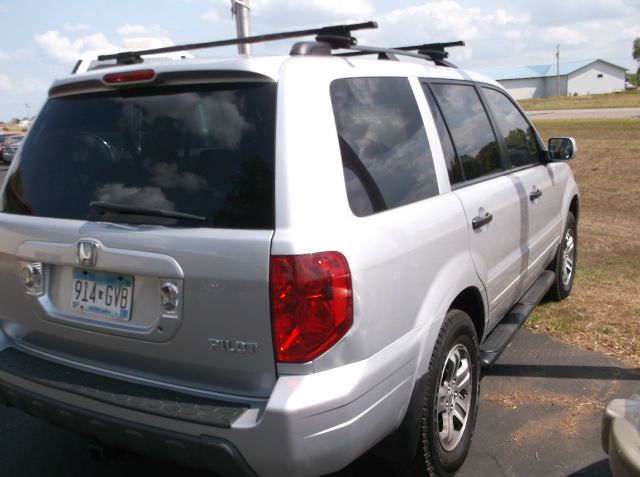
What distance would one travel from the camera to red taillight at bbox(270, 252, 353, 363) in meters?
2.12

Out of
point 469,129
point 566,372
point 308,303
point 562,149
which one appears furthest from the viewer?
point 562,149

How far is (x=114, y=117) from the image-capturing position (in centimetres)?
267

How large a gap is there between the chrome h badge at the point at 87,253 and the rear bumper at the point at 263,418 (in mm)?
483

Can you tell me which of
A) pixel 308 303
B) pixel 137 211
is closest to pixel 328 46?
pixel 137 211

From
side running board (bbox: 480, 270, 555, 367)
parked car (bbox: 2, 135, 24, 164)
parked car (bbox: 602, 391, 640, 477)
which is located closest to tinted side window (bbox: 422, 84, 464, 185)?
side running board (bbox: 480, 270, 555, 367)

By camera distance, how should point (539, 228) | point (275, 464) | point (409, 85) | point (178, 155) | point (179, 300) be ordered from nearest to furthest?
point (275, 464), point (179, 300), point (178, 155), point (409, 85), point (539, 228)

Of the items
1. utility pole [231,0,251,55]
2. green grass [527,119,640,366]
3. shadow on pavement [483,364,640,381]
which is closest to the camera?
shadow on pavement [483,364,640,381]

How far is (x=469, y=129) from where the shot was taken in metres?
3.62

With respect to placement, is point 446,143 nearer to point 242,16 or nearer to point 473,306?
point 473,306

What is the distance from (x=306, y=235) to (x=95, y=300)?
3.19 feet

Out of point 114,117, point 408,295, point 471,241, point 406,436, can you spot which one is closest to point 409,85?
point 471,241

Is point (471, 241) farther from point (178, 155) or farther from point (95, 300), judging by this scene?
point (95, 300)

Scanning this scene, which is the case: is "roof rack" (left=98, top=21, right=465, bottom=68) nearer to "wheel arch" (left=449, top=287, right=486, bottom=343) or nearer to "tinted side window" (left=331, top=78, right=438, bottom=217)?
"tinted side window" (left=331, top=78, right=438, bottom=217)

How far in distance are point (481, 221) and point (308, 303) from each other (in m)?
1.46
